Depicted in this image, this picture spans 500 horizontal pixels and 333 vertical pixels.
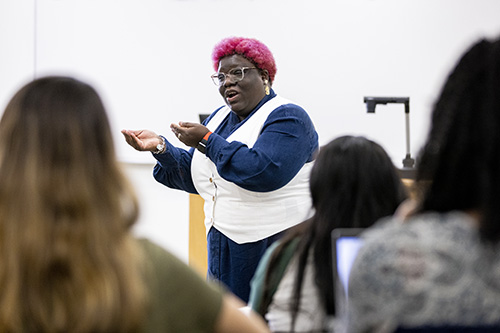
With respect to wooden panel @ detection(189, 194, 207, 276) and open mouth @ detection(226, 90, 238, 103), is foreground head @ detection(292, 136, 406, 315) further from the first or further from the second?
wooden panel @ detection(189, 194, 207, 276)

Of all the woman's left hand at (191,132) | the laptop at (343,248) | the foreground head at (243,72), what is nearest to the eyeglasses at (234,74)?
the foreground head at (243,72)

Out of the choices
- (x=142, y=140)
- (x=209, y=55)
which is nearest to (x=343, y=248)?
(x=142, y=140)

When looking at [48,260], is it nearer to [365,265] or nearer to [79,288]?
[79,288]

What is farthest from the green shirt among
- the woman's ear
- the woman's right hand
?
the woman's ear

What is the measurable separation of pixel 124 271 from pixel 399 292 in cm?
39

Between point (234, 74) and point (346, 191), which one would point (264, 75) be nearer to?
point (234, 74)

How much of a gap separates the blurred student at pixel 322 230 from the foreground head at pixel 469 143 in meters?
0.42

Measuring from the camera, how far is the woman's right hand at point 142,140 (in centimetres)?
246

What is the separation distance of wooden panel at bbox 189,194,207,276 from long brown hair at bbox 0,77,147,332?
243 cm

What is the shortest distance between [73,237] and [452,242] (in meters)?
0.53

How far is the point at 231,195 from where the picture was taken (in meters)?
2.51

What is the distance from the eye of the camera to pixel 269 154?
2.38m

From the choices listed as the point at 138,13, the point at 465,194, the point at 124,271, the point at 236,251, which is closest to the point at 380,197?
the point at 465,194

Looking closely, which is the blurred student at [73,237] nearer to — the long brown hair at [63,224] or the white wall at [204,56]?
the long brown hair at [63,224]
